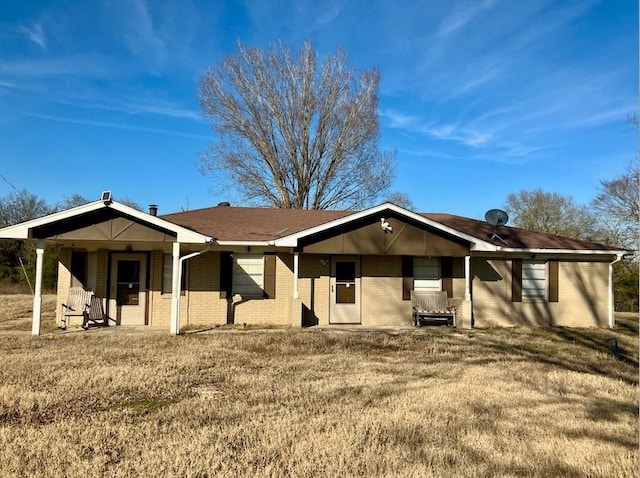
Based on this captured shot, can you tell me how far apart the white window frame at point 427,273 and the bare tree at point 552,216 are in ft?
72.6

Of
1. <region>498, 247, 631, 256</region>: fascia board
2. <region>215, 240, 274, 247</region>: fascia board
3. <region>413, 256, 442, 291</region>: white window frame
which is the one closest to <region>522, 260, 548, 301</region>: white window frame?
<region>498, 247, 631, 256</region>: fascia board

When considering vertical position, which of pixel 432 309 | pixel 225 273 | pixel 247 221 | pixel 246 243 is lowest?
pixel 432 309

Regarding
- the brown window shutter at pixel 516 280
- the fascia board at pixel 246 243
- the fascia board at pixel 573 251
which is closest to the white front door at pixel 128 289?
the fascia board at pixel 246 243

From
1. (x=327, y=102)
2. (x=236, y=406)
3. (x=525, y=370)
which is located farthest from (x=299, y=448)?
(x=327, y=102)

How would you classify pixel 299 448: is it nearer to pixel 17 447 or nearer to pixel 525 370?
pixel 17 447

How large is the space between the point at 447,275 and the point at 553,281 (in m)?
3.45

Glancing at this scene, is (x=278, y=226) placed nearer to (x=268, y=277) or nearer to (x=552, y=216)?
(x=268, y=277)

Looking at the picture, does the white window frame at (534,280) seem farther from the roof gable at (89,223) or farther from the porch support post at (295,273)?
the roof gable at (89,223)

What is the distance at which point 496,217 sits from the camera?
1708 cm

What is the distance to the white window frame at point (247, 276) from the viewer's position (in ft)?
47.0

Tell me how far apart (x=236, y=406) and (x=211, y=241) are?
283 inches

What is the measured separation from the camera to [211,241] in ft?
41.5

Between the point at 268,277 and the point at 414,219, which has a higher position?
the point at 414,219

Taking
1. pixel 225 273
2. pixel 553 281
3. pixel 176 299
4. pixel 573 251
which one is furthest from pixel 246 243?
pixel 573 251
